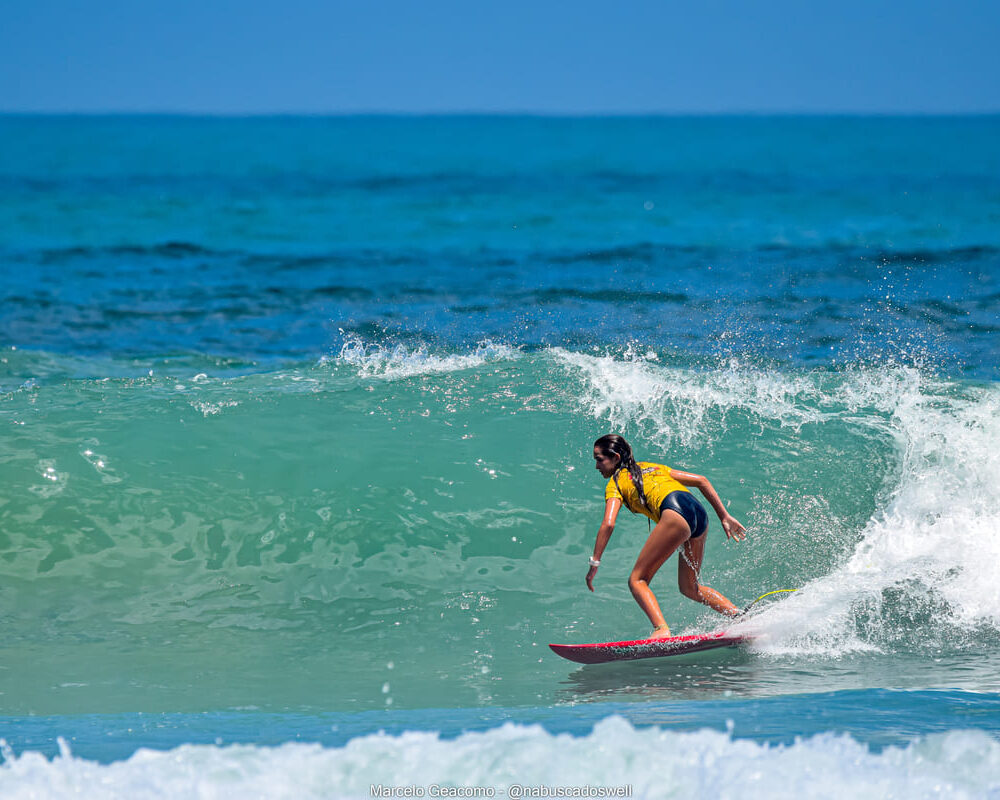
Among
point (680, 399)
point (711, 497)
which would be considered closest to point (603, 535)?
point (711, 497)

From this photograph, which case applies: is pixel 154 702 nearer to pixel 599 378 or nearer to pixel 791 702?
pixel 791 702

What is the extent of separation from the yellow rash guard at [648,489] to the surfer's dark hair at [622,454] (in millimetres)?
23

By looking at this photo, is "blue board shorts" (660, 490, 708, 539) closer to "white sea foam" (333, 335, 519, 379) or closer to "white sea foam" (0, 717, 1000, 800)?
"white sea foam" (0, 717, 1000, 800)

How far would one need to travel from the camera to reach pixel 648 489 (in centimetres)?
628

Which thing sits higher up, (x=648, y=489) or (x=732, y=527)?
(x=648, y=489)

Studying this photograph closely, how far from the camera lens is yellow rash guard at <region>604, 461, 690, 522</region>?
624 cm

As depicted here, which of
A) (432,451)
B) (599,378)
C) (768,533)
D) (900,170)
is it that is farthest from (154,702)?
(900,170)

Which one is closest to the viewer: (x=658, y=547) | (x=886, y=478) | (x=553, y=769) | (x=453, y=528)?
(x=553, y=769)

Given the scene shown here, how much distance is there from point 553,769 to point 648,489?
267 cm

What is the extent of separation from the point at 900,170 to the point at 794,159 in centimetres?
1013

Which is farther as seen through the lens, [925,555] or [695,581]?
[925,555]

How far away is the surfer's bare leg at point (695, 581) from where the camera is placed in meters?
6.47

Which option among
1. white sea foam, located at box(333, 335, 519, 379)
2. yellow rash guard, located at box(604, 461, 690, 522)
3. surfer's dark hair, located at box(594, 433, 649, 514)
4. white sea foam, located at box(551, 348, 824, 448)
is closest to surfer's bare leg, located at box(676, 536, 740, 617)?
yellow rash guard, located at box(604, 461, 690, 522)

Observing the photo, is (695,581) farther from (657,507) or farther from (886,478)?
(886,478)
